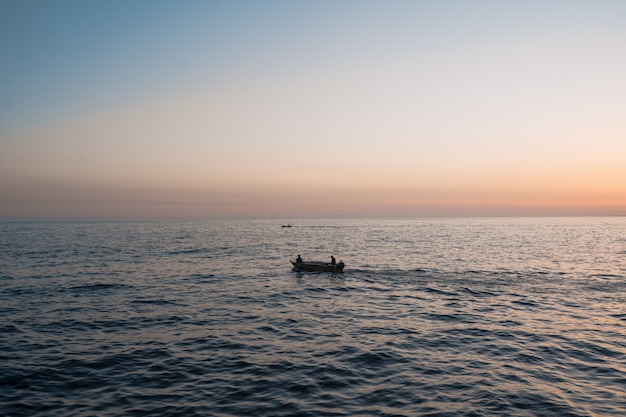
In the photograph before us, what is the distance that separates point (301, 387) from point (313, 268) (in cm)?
3527

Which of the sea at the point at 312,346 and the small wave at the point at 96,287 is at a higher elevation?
the sea at the point at 312,346

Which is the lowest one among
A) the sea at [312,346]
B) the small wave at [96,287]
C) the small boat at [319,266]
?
the small wave at [96,287]

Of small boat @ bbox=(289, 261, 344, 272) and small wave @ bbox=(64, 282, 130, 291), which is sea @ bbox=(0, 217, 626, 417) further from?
small boat @ bbox=(289, 261, 344, 272)

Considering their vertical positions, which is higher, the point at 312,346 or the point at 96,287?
the point at 312,346

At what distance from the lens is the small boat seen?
168 ft

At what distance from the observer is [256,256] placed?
7250 centimetres

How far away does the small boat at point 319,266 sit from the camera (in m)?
51.1

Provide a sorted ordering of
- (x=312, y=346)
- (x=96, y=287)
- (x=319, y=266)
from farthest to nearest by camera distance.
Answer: (x=319, y=266) → (x=96, y=287) → (x=312, y=346)

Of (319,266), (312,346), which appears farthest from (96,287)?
(312,346)

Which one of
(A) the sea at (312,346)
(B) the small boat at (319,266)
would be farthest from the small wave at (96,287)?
(B) the small boat at (319,266)

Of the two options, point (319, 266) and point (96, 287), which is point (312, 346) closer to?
point (96, 287)

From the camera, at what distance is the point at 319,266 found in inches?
2051

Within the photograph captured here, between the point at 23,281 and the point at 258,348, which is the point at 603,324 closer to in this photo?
the point at 258,348

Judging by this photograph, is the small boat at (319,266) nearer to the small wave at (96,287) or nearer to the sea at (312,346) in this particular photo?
the sea at (312,346)
